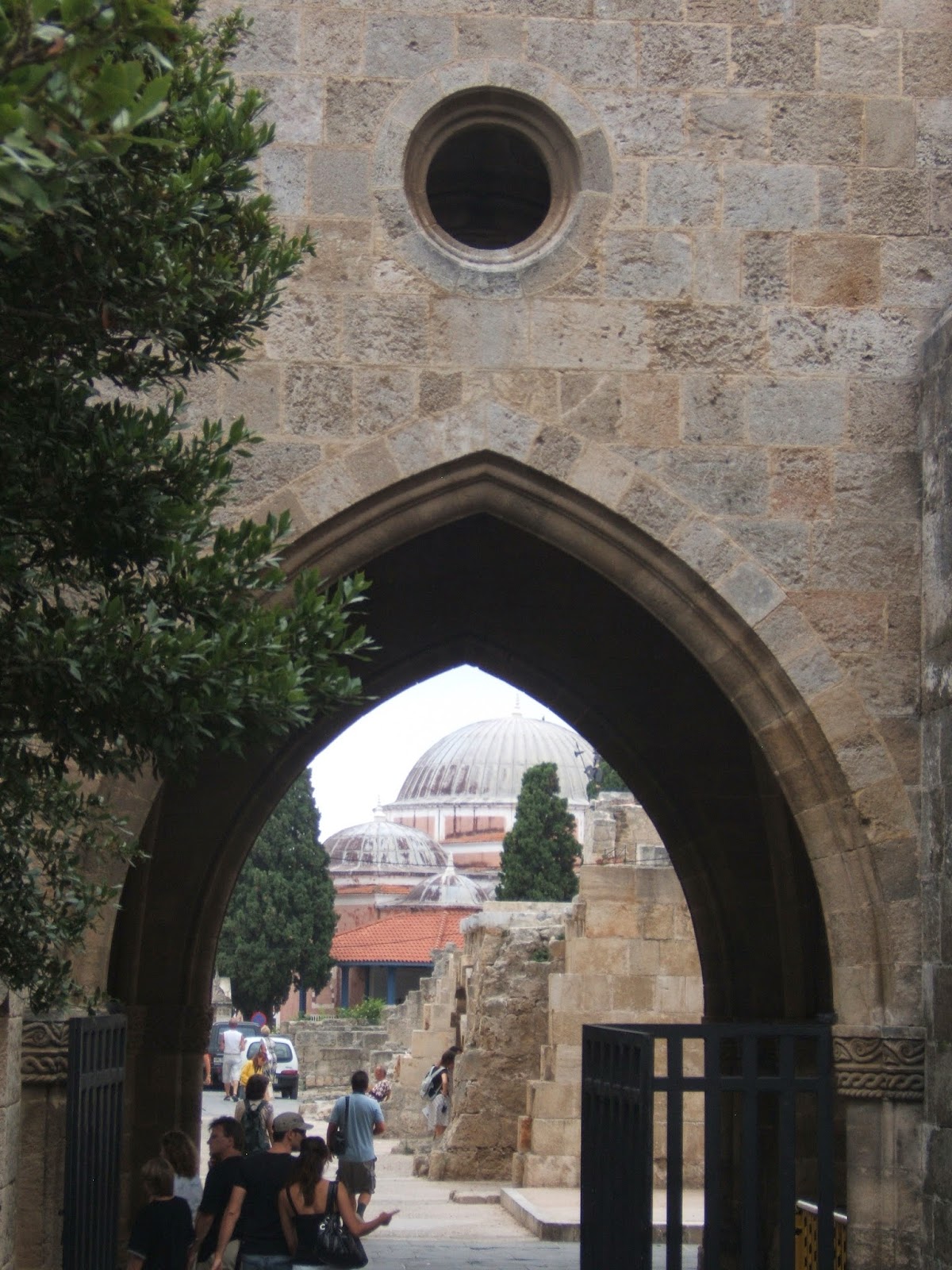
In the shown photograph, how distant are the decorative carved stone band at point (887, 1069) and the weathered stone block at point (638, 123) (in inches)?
122

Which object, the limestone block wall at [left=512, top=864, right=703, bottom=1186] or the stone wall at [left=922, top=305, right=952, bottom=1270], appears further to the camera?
the limestone block wall at [left=512, top=864, right=703, bottom=1186]

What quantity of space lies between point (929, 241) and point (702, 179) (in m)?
0.82

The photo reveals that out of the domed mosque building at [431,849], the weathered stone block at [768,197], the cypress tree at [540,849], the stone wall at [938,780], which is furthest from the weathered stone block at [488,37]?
the domed mosque building at [431,849]

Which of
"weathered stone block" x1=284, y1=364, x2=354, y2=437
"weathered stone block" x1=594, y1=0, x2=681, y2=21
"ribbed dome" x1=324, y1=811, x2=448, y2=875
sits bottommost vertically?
"weathered stone block" x1=284, y1=364, x2=354, y2=437

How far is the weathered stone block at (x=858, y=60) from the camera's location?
23.6 feet

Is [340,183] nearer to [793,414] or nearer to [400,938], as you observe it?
[793,414]

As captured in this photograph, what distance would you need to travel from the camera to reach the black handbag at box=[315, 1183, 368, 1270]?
6.52m

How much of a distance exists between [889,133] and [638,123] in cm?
88

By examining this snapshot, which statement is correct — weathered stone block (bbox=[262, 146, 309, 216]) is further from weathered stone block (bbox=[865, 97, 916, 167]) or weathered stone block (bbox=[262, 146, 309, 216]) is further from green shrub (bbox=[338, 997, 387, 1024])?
green shrub (bbox=[338, 997, 387, 1024])

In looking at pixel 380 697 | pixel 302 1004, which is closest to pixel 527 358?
pixel 380 697

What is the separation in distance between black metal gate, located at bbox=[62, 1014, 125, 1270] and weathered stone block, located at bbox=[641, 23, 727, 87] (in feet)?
12.2

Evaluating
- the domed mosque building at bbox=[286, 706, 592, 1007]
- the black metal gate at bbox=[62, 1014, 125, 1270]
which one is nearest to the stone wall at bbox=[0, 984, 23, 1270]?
the black metal gate at bbox=[62, 1014, 125, 1270]

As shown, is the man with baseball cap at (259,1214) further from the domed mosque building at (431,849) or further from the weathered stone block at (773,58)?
the domed mosque building at (431,849)

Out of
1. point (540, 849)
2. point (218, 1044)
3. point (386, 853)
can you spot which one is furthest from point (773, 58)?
point (386, 853)
